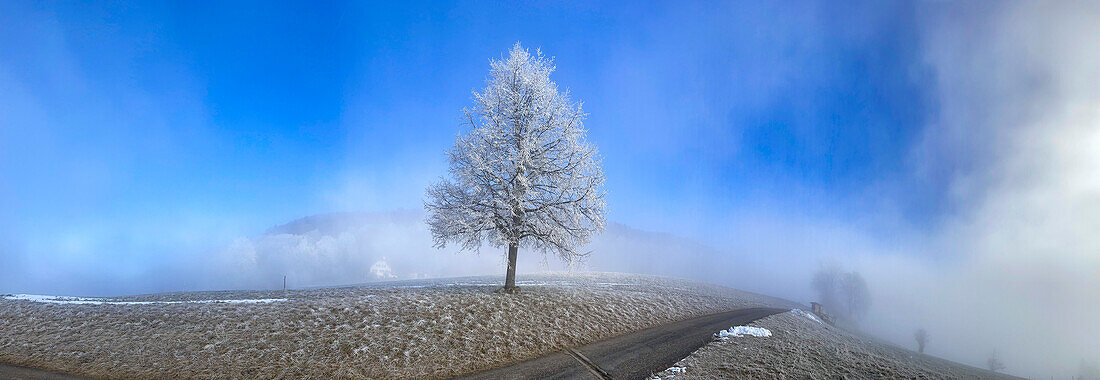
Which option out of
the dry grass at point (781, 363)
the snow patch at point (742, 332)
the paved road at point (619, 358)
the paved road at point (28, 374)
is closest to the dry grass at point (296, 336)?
the paved road at point (28, 374)

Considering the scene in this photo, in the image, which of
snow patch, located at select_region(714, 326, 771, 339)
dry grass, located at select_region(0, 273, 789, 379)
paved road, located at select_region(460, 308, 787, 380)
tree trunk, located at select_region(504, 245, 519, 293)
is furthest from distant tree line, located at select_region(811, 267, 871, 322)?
dry grass, located at select_region(0, 273, 789, 379)

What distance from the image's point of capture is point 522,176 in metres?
17.0

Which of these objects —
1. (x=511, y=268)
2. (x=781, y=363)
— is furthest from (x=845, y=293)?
(x=511, y=268)

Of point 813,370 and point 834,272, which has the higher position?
point 813,370

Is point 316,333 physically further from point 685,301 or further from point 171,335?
point 685,301

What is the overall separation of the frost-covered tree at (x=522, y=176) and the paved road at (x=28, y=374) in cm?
1169

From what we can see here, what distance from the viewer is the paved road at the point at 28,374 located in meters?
8.81

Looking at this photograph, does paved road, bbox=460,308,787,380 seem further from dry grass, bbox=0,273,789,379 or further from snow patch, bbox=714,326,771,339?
dry grass, bbox=0,273,789,379

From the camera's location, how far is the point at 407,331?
39.3 ft

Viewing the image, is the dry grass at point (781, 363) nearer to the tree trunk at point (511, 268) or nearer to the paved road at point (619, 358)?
the paved road at point (619, 358)

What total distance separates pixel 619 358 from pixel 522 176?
350 inches

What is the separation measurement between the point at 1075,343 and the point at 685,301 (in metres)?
174

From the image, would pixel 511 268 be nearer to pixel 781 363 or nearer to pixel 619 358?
pixel 619 358

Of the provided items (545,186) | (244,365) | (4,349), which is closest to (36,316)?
(4,349)
